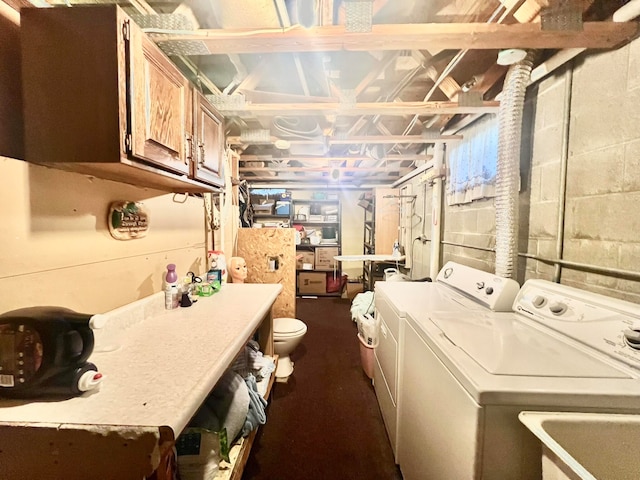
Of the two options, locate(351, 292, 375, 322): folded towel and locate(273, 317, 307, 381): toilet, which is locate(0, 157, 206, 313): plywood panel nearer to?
locate(273, 317, 307, 381): toilet

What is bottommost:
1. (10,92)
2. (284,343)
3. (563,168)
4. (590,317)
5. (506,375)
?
(284,343)

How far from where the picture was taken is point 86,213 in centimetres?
108

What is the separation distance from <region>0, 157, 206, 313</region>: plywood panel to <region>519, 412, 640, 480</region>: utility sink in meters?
1.53

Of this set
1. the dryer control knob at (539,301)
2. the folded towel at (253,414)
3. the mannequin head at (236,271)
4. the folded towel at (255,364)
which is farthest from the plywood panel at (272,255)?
the dryer control knob at (539,301)

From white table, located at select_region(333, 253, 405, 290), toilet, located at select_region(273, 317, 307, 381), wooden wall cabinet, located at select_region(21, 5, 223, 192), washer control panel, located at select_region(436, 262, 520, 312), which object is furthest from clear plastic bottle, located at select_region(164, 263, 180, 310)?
white table, located at select_region(333, 253, 405, 290)

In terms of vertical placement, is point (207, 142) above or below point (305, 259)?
above

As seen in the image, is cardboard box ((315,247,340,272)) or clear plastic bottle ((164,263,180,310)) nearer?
clear plastic bottle ((164,263,180,310))

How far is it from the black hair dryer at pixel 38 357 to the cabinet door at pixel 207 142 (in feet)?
2.90

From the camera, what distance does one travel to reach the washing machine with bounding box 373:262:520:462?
55.4 inches

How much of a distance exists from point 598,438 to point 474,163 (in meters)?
1.83

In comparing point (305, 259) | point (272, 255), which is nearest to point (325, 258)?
point (305, 259)

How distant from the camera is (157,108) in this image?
1.03m

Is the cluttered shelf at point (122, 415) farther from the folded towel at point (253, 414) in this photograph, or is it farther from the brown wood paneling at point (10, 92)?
the brown wood paneling at point (10, 92)

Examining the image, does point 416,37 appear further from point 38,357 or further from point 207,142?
point 38,357
